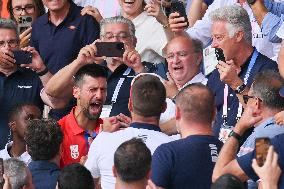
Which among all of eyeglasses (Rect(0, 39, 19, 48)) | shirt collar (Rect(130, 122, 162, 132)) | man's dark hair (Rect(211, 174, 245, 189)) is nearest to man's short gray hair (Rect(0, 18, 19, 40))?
eyeglasses (Rect(0, 39, 19, 48))

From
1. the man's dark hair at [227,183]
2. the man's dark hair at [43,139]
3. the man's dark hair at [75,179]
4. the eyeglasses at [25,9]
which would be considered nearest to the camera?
the man's dark hair at [227,183]

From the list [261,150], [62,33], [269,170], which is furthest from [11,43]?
[269,170]

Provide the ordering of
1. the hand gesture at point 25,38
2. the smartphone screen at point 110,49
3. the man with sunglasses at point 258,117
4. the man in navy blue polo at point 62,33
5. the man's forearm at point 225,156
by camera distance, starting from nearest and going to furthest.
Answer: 1. the man's forearm at point 225,156
2. the man with sunglasses at point 258,117
3. the smartphone screen at point 110,49
4. the man in navy blue polo at point 62,33
5. the hand gesture at point 25,38

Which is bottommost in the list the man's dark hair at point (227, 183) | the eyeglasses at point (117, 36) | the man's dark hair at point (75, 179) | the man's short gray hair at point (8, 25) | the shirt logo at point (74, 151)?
the shirt logo at point (74, 151)

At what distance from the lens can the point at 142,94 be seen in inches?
301

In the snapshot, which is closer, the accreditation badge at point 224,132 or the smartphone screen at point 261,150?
the smartphone screen at point 261,150

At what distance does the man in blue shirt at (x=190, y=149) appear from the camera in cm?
695

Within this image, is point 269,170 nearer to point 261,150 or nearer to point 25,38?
point 261,150

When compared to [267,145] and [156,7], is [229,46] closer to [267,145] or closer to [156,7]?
[156,7]

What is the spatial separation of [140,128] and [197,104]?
57 centimetres

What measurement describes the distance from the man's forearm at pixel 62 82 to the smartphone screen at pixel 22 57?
1.23ft

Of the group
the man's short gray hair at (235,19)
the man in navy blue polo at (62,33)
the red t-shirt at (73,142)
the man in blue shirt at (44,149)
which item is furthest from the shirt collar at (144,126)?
the man in navy blue polo at (62,33)

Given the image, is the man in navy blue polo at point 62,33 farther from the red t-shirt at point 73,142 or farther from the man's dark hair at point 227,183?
the man's dark hair at point 227,183

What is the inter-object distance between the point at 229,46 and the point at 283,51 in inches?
62.1
